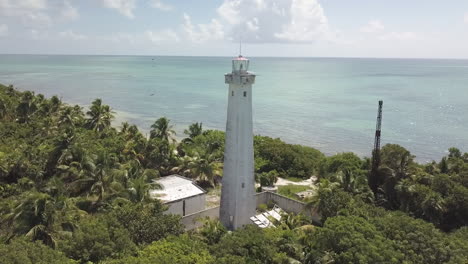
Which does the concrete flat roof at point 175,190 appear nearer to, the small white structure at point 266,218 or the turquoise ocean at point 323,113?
the small white structure at point 266,218

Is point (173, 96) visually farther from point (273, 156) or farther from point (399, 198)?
point (399, 198)

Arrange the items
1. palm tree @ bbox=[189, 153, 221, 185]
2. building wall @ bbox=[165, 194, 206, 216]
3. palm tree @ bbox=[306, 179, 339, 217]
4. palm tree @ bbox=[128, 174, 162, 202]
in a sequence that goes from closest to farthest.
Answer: palm tree @ bbox=[128, 174, 162, 202], palm tree @ bbox=[306, 179, 339, 217], building wall @ bbox=[165, 194, 206, 216], palm tree @ bbox=[189, 153, 221, 185]

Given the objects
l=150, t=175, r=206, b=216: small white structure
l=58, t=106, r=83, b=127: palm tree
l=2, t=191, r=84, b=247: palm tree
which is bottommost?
l=150, t=175, r=206, b=216: small white structure

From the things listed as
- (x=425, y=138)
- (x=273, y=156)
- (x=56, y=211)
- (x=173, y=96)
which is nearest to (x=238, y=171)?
(x=56, y=211)

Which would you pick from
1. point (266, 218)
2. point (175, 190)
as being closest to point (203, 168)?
point (175, 190)

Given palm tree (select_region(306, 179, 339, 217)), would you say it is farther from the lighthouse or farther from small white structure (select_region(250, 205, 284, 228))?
the lighthouse

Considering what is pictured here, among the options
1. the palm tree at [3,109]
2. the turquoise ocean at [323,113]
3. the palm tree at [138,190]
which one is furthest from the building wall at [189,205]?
the palm tree at [3,109]

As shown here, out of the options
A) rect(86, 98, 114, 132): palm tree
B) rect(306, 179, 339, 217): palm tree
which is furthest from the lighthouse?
rect(86, 98, 114, 132): palm tree
